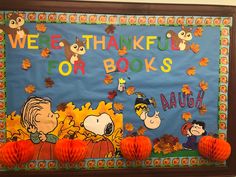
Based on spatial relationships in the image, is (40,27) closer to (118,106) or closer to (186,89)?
(118,106)

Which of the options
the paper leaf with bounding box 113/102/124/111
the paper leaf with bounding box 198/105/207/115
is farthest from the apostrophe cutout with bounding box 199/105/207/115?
the paper leaf with bounding box 113/102/124/111

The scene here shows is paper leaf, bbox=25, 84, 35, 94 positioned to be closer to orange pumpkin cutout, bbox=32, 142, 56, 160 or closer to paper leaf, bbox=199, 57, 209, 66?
orange pumpkin cutout, bbox=32, 142, 56, 160

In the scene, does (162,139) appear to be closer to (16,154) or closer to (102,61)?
(102,61)

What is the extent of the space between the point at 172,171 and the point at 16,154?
860 mm

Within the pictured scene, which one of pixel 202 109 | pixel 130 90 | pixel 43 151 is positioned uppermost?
pixel 130 90

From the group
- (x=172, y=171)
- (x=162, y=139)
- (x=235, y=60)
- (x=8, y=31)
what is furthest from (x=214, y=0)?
(x=8, y=31)

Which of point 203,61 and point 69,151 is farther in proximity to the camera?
point 203,61

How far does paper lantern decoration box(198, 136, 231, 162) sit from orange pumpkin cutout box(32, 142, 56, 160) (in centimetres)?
85

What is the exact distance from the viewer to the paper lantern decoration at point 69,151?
1464 mm

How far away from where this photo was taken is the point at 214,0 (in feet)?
5.40

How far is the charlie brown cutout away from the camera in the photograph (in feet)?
5.01

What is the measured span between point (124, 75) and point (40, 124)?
0.53m

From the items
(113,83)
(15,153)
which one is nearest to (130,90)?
(113,83)

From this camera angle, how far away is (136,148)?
1.51 metres
